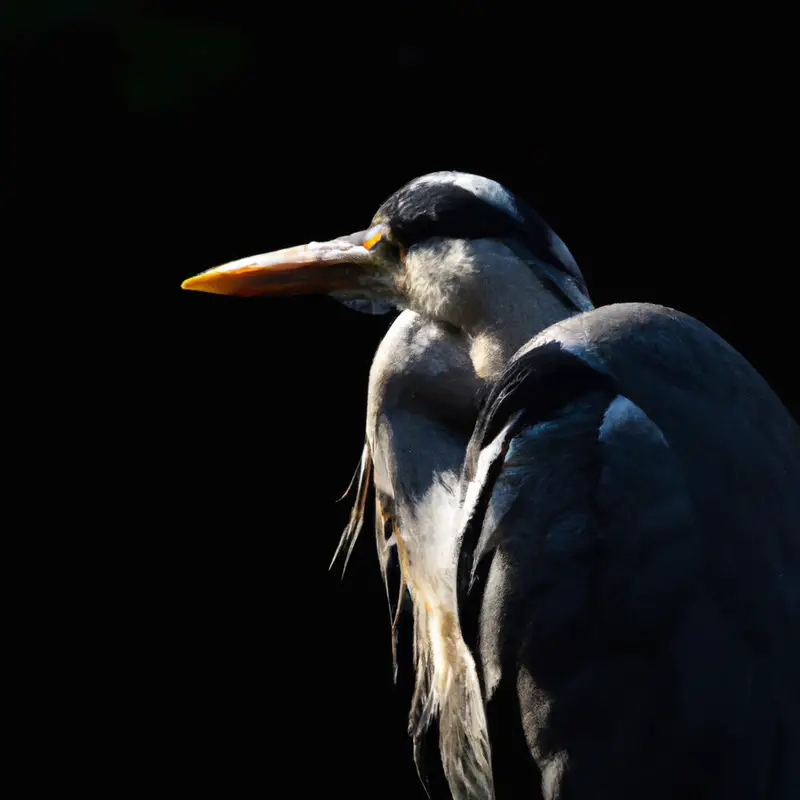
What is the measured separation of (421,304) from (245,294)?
0.27 metres

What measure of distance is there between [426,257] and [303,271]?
0.20 metres

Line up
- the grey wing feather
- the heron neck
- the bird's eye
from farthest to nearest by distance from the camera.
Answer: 1. the bird's eye
2. the heron neck
3. the grey wing feather

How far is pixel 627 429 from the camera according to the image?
1174mm

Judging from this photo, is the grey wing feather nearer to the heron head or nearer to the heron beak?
the heron head

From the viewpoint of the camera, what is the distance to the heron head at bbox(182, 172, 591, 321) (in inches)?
61.3

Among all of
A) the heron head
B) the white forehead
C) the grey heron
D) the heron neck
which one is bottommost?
the grey heron

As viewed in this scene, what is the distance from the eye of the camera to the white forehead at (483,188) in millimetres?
1577

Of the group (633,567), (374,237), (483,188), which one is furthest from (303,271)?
(633,567)

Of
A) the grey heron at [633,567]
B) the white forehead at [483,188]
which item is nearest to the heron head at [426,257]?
the white forehead at [483,188]

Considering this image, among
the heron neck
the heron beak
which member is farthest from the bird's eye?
the heron neck

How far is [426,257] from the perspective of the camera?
63.4 inches

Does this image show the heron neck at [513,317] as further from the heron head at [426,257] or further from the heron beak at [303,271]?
the heron beak at [303,271]

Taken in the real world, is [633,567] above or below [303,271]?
below

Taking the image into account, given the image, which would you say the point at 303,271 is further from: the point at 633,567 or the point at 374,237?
the point at 633,567
